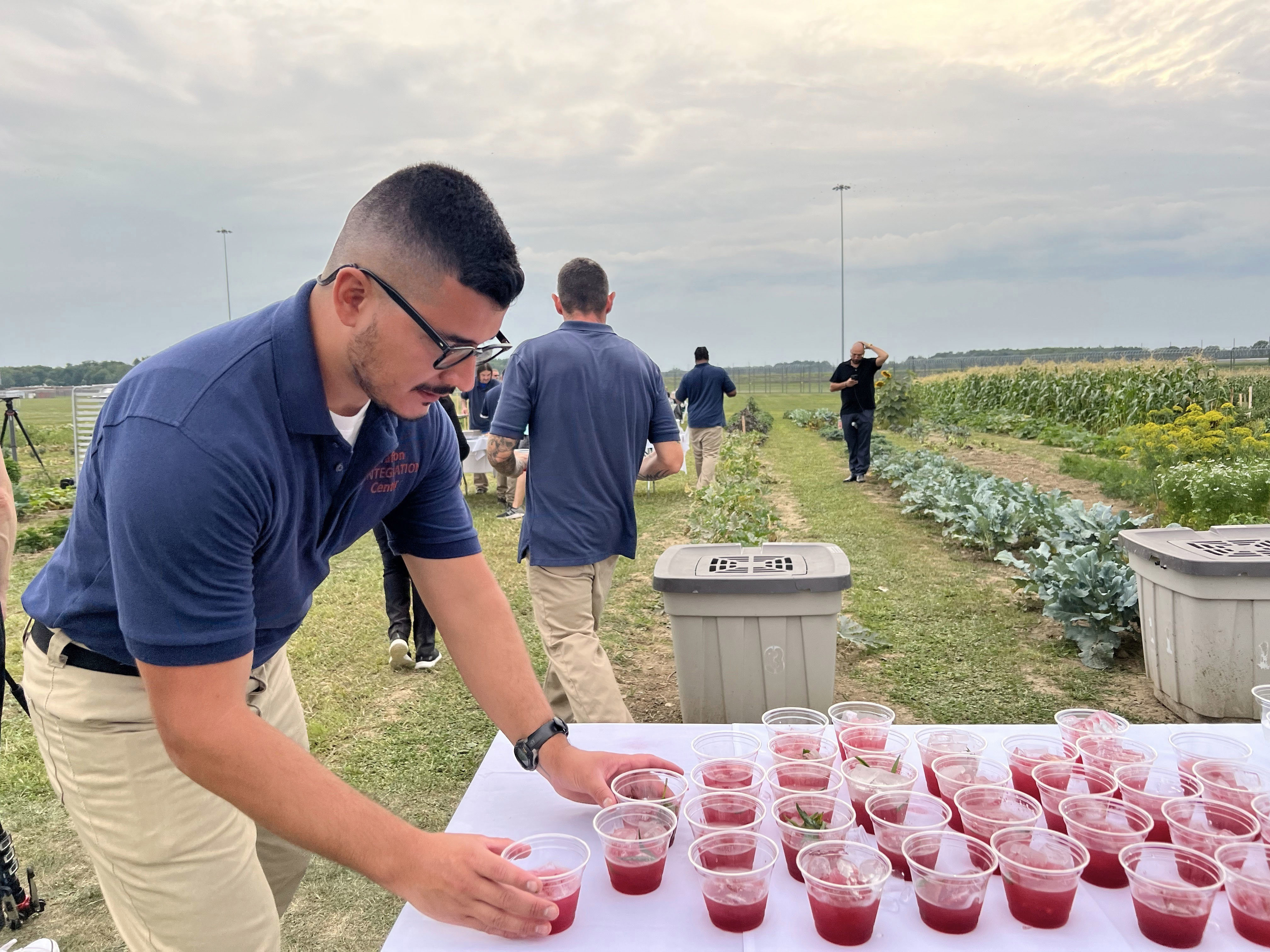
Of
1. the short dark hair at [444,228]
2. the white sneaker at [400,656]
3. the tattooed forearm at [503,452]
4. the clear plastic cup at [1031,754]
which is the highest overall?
the short dark hair at [444,228]

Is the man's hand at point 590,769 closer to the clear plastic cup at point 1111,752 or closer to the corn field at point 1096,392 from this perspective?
the clear plastic cup at point 1111,752

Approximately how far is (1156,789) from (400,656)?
4818mm

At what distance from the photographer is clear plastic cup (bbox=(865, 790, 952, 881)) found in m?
1.49

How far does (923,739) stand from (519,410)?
2.65 meters

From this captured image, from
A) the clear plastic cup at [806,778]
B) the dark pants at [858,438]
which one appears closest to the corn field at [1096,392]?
the dark pants at [858,438]

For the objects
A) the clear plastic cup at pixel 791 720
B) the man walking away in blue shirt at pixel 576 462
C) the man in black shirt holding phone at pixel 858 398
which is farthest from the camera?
the man in black shirt holding phone at pixel 858 398

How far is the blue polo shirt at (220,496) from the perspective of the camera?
135cm

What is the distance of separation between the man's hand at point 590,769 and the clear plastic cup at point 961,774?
536 mm

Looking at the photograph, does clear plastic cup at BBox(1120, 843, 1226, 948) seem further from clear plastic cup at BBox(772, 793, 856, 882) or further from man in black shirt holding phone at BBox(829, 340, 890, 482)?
man in black shirt holding phone at BBox(829, 340, 890, 482)

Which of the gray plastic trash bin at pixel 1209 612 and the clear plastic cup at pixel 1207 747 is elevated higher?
the clear plastic cup at pixel 1207 747

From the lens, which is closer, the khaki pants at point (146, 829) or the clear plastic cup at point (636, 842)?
the clear plastic cup at point (636, 842)

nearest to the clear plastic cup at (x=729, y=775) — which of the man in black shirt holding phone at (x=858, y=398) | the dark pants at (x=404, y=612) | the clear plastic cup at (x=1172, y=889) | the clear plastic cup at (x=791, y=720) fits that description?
the clear plastic cup at (x=791, y=720)

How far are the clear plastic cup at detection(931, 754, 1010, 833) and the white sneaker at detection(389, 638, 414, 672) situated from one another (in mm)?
4483

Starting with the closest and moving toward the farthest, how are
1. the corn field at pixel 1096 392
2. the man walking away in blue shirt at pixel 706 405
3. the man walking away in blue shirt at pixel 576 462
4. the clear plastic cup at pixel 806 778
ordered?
the clear plastic cup at pixel 806 778 → the man walking away in blue shirt at pixel 576 462 → the man walking away in blue shirt at pixel 706 405 → the corn field at pixel 1096 392
